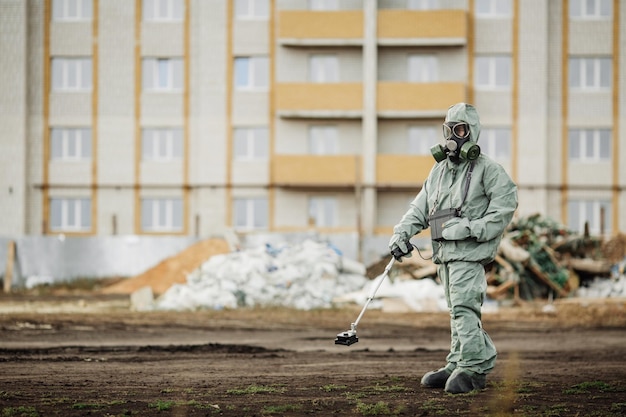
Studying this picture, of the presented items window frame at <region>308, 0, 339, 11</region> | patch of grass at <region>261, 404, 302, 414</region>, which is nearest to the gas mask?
patch of grass at <region>261, 404, 302, 414</region>

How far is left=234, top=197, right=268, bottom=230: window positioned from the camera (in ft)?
140

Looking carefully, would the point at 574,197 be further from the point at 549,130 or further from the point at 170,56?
the point at 170,56

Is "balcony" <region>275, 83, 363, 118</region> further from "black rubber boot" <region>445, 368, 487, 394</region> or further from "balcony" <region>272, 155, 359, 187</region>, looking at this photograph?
"black rubber boot" <region>445, 368, 487, 394</region>

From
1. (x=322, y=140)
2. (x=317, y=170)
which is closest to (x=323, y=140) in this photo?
(x=322, y=140)

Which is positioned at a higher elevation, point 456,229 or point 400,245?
point 456,229

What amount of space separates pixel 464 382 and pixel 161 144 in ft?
118

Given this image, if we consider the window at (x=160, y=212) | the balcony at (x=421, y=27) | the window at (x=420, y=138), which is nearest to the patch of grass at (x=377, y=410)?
the balcony at (x=421, y=27)

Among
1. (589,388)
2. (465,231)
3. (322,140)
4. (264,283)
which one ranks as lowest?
(264,283)

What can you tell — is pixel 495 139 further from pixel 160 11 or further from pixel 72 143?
pixel 72 143

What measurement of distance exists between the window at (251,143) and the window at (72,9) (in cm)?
814

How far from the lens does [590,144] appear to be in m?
43.4

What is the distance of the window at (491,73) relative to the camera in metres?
42.9

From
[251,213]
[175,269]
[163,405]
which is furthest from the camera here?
[251,213]

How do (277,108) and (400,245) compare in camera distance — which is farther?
(277,108)
